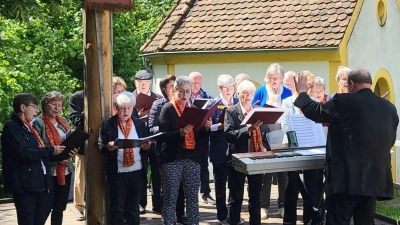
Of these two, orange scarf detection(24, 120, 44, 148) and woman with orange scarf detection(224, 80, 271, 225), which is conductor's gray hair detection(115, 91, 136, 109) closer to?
orange scarf detection(24, 120, 44, 148)

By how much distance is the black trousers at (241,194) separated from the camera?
835cm

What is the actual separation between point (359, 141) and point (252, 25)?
10873 millimetres

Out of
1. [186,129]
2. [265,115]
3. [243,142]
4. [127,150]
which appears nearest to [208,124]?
[186,129]

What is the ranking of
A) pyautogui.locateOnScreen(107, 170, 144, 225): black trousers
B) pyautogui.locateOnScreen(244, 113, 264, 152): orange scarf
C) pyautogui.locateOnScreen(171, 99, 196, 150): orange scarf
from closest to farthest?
pyautogui.locateOnScreen(107, 170, 144, 225): black trousers < pyautogui.locateOnScreen(171, 99, 196, 150): orange scarf < pyautogui.locateOnScreen(244, 113, 264, 152): orange scarf

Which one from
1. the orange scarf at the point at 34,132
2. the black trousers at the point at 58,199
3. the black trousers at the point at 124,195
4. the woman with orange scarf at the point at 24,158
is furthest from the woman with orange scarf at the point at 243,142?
the orange scarf at the point at 34,132

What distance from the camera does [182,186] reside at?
29.1 feet

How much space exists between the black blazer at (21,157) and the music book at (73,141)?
0.17 meters

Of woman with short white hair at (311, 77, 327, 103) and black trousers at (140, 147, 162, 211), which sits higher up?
woman with short white hair at (311, 77, 327, 103)

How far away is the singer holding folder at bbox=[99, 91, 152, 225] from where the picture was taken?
7.77 meters

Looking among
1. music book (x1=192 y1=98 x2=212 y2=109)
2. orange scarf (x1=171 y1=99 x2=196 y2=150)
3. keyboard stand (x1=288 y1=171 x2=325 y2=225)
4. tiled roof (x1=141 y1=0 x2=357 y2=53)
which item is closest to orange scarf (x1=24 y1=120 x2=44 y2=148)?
orange scarf (x1=171 y1=99 x2=196 y2=150)

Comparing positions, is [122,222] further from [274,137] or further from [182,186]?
[274,137]

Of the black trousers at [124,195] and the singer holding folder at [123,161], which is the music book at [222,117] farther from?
the black trousers at [124,195]

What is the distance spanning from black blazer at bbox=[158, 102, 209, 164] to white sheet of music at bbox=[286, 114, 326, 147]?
1.00 metres

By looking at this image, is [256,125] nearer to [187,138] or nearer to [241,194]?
[187,138]
